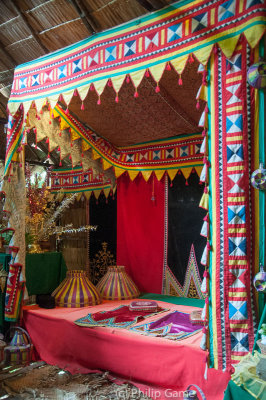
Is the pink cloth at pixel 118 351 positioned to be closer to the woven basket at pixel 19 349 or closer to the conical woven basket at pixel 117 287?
the woven basket at pixel 19 349

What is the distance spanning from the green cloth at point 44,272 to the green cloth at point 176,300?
1.10m

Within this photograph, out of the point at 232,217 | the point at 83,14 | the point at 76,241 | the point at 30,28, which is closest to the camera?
the point at 232,217

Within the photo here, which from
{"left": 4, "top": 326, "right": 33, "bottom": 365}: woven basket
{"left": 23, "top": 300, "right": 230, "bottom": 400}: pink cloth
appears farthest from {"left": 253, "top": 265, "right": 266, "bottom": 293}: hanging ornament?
{"left": 4, "top": 326, "right": 33, "bottom": 365}: woven basket

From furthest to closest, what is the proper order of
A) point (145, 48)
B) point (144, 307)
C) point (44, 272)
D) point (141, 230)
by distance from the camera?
point (141, 230)
point (44, 272)
point (144, 307)
point (145, 48)

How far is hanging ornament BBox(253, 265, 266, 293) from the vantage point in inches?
78.1

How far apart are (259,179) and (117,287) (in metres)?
2.73

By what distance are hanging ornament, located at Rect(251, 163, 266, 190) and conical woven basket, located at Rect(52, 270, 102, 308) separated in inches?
99.6

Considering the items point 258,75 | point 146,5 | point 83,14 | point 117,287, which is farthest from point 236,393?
point 83,14

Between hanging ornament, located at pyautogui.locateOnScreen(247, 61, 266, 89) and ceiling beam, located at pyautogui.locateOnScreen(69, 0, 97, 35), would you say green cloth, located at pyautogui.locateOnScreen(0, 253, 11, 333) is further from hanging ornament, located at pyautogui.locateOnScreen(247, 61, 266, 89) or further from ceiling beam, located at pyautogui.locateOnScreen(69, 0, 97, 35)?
hanging ornament, located at pyautogui.locateOnScreen(247, 61, 266, 89)

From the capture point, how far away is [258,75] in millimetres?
1992

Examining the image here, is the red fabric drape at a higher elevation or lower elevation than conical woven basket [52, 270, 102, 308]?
higher

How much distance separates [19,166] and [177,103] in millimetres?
1784

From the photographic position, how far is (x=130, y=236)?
4965 millimetres

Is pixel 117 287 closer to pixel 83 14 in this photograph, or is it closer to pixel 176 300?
pixel 176 300
